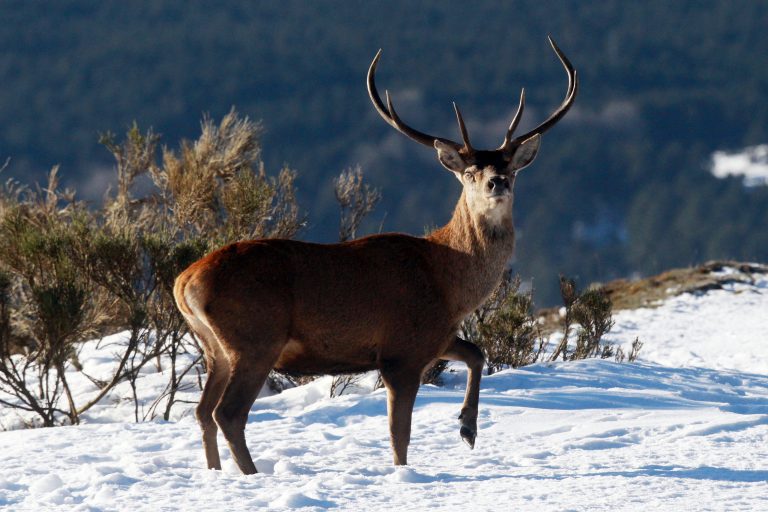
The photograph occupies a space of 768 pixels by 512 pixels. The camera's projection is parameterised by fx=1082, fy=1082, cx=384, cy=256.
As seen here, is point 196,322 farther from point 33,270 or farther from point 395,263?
point 33,270

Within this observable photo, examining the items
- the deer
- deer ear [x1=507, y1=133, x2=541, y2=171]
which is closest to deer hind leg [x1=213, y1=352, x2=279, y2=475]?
the deer

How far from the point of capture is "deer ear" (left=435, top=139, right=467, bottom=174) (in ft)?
22.0

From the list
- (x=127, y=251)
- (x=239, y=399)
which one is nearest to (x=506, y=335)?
(x=127, y=251)

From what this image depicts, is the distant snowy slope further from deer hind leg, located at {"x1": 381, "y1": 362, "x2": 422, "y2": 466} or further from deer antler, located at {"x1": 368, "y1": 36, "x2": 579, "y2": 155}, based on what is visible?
deer hind leg, located at {"x1": 381, "y1": 362, "x2": 422, "y2": 466}

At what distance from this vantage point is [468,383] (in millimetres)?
6691

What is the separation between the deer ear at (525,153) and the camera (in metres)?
6.76

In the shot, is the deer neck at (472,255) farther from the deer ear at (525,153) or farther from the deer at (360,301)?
the deer ear at (525,153)

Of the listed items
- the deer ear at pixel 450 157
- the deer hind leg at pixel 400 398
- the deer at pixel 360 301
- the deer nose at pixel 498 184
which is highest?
the deer ear at pixel 450 157

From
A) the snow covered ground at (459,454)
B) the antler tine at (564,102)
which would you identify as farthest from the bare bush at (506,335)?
the antler tine at (564,102)

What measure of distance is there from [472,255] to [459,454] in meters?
1.28

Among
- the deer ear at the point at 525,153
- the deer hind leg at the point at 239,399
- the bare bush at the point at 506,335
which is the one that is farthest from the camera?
the bare bush at the point at 506,335

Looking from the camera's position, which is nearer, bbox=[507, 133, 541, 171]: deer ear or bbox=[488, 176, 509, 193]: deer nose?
bbox=[488, 176, 509, 193]: deer nose

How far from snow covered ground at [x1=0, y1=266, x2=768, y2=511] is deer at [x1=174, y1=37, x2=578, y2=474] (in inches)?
16.3

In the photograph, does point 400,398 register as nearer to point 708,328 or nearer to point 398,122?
point 398,122
